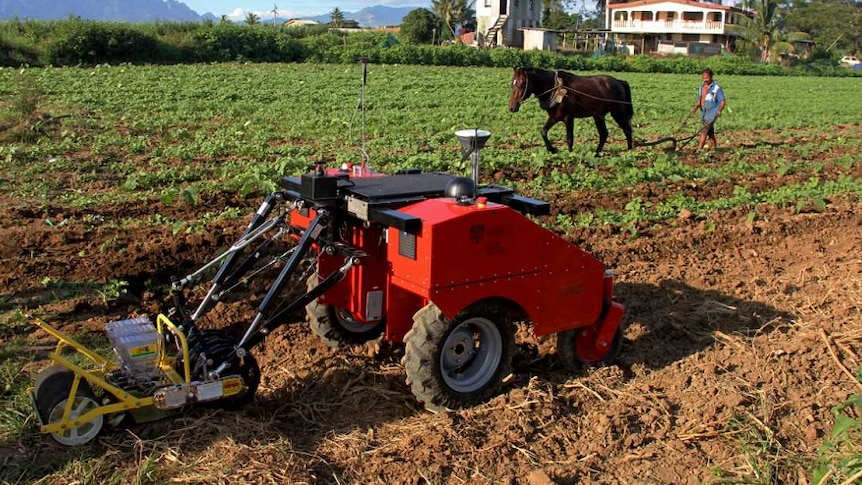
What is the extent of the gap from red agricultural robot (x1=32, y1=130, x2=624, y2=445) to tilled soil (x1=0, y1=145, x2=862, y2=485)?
0.21 meters

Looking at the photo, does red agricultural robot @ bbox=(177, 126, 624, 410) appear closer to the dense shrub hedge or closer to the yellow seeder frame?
the yellow seeder frame

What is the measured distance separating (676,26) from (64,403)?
292 ft

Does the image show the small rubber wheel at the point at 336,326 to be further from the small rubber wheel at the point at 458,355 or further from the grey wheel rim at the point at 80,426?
the grey wheel rim at the point at 80,426

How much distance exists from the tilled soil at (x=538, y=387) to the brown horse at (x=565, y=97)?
6983mm

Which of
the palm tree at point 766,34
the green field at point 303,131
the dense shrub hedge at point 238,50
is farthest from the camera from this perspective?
the palm tree at point 766,34

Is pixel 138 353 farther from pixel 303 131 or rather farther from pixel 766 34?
pixel 766 34

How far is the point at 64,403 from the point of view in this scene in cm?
398

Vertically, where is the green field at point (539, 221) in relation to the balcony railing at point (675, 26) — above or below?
below

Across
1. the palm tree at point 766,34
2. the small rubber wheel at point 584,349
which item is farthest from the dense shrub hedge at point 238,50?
the small rubber wheel at point 584,349

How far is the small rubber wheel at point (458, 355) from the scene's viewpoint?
4621mm

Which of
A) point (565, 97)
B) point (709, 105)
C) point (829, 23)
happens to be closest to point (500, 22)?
point (829, 23)

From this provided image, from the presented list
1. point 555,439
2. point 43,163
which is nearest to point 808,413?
point 555,439

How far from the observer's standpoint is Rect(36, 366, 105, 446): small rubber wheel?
3.96 meters

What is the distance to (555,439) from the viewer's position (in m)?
4.61
